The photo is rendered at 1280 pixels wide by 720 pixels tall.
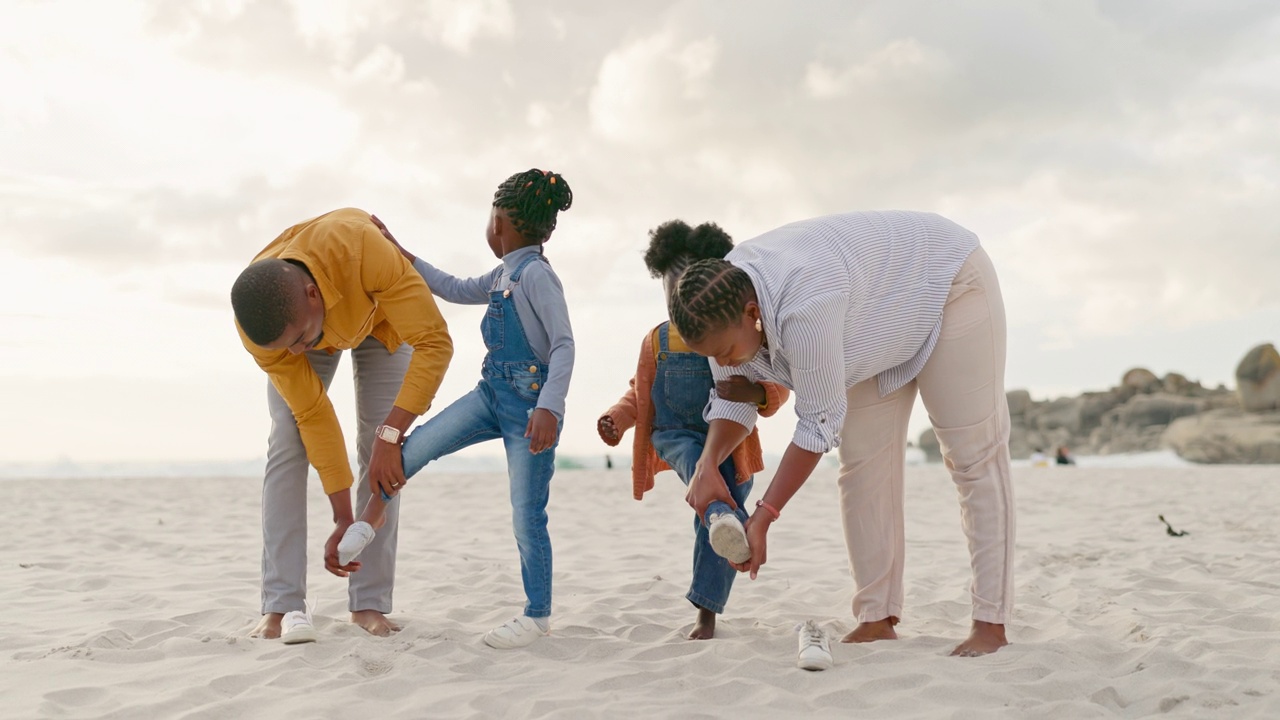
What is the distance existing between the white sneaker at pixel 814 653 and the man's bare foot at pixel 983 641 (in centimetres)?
45

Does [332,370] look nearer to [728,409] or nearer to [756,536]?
[728,409]

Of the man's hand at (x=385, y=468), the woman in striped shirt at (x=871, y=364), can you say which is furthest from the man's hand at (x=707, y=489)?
the man's hand at (x=385, y=468)

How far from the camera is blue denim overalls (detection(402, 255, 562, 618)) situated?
3191 millimetres

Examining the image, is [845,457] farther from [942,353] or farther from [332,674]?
[332,674]

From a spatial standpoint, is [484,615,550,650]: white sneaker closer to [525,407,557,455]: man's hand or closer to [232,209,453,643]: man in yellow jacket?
[232,209,453,643]: man in yellow jacket

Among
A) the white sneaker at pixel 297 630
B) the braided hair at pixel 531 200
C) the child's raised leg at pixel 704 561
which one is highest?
the braided hair at pixel 531 200

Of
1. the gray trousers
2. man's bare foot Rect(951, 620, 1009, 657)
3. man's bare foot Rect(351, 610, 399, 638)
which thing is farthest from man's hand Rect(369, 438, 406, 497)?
man's bare foot Rect(951, 620, 1009, 657)

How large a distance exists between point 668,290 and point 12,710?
7.70 feet

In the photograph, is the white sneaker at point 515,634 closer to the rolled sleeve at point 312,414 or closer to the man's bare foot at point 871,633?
the rolled sleeve at point 312,414

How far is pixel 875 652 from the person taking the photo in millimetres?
2984

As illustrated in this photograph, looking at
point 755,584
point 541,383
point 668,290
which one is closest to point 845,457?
point 668,290

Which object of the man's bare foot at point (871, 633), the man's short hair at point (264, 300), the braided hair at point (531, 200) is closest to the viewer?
the man's short hair at point (264, 300)

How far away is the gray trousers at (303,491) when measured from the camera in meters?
3.33

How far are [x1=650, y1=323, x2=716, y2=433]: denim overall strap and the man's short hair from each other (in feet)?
4.24
